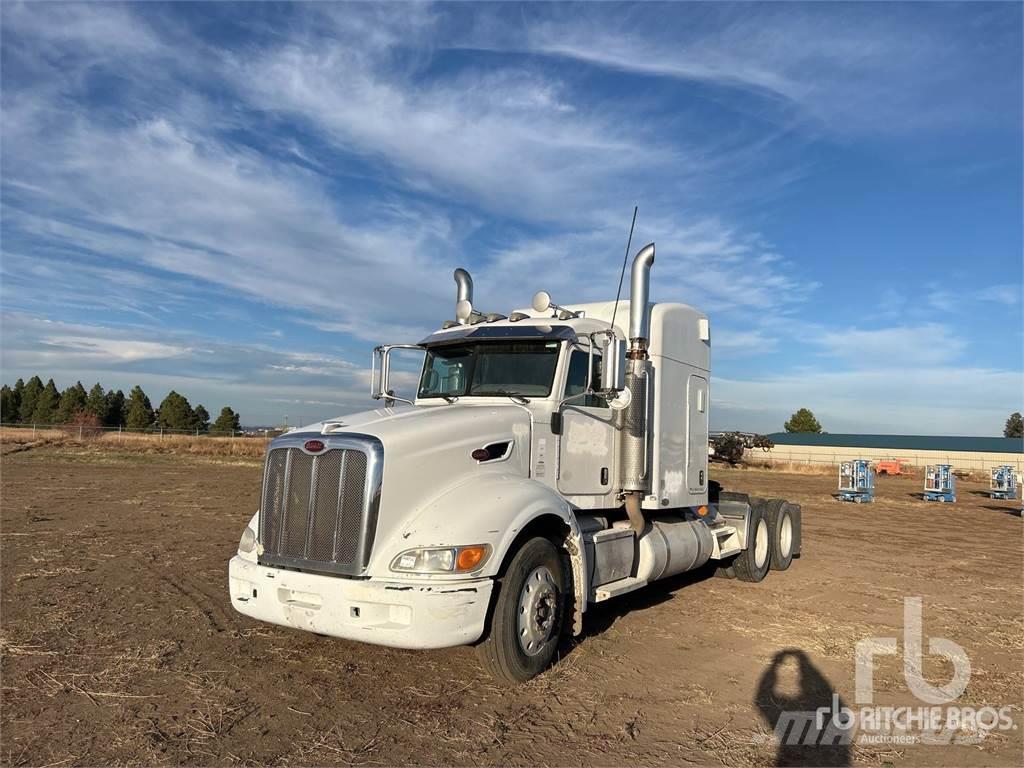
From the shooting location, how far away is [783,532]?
11.0m

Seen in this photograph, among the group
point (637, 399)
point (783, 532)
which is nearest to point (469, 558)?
point (637, 399)

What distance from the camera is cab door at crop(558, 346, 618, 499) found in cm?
680

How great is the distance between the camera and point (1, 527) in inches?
489

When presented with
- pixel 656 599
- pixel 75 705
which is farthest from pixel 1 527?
pixel 656 599

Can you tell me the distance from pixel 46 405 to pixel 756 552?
8591 cm

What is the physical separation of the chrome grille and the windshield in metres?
1.95

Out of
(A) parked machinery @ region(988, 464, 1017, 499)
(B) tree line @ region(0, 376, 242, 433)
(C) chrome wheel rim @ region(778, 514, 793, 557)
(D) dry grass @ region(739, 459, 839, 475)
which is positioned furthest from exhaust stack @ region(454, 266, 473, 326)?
(B) tree line @ region(0, 376, 242, 433)

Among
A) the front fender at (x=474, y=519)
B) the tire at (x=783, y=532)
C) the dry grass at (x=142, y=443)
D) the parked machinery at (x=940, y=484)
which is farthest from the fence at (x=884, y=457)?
the front fender at (x=474, y=519)

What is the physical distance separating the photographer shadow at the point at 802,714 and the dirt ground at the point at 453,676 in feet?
0.08

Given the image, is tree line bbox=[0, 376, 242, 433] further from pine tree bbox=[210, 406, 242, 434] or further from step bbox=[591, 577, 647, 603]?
step bbox=[591, 577, 647, 603]

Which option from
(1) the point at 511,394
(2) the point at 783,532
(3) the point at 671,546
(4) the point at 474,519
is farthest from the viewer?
(2) the point at 783,532

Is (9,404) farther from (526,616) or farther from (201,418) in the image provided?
(526,616)

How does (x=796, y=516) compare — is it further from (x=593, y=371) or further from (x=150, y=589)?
(x=150, y=589)

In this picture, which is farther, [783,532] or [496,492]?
[783,532]
